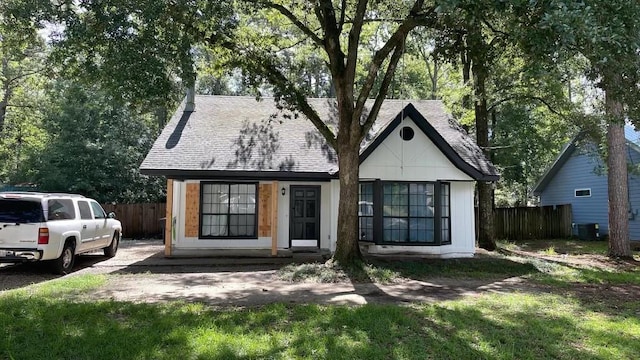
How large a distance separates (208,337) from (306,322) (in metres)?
1.35

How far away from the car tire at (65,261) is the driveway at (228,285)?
236 mm

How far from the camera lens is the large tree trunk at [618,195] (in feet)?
48.2

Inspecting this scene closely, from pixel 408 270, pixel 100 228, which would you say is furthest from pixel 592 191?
pixel 100 228

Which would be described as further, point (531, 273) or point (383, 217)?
point (383, 217)

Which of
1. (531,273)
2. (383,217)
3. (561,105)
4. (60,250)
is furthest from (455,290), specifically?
(561,105)

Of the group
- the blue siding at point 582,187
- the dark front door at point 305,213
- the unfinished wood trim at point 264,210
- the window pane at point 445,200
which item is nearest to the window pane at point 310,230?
the dark front door at point 305,213

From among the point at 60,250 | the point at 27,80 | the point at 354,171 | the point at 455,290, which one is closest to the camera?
the point at 455,290

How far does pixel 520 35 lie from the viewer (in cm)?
652

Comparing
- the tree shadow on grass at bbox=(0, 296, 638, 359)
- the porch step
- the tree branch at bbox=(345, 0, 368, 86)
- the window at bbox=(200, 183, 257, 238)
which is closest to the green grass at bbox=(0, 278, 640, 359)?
the tree shadow on grass at bbox=(0, 296, 638, 359)

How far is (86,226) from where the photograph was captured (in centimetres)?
1163

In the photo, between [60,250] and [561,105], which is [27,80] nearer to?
[60,250]

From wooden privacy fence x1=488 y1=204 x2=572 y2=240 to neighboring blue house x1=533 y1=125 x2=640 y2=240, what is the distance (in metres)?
0.76

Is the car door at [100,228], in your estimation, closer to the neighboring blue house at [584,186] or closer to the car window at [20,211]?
the car window at [20,211]

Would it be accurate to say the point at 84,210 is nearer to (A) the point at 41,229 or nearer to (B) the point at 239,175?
(A) the point at 41,229
